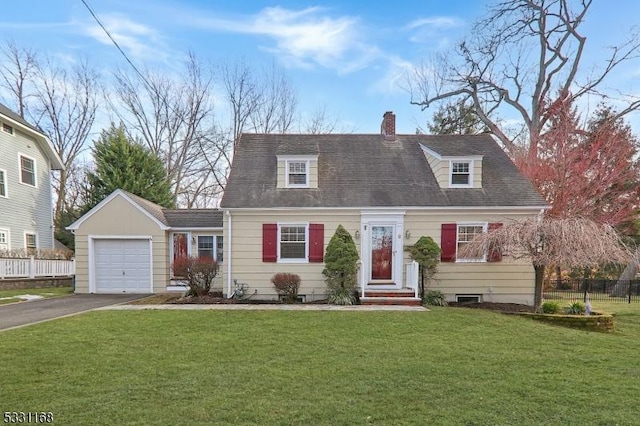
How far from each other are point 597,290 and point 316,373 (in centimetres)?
1700

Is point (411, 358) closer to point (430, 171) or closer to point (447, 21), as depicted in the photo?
point (430, 171)

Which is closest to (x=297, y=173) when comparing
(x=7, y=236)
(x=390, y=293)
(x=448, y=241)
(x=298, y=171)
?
(x=298, y=171)

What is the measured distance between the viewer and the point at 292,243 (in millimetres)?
10977

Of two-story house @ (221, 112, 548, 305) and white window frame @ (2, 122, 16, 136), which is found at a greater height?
white window frame @ (2, 122, 16, 136)

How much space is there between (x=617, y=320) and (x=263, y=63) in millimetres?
21325

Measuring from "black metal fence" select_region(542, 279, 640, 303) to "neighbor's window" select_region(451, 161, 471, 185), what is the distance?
254 inches

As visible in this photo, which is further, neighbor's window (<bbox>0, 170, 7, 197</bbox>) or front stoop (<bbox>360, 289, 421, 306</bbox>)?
neighbor's window (<bbox>0, 170, 7, 197</bbox>)

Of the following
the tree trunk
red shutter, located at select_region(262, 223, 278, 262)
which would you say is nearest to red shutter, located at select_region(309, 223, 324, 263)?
red shutter, located at select_region(262, 223, 278, 262)

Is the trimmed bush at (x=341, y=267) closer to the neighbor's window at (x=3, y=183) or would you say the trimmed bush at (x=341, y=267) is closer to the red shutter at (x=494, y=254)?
the red shutter at (x=494, y=254)

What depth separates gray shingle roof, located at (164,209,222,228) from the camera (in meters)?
12.6

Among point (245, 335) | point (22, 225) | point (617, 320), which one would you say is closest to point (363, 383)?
point (245, 335)

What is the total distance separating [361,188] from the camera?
11.4m

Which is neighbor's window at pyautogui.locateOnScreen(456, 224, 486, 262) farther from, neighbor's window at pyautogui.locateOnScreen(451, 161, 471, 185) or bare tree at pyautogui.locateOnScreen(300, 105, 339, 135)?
bare tree at pyautogui.locateOnScreen(300, 105, 339, 135)

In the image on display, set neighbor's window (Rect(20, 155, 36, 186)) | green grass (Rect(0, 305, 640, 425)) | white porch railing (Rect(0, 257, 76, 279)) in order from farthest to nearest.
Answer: neighbor's window (Rect(20, 155, 36, 186)), white porch railing (Rect(0, 257, 76, 279)), green grass (Rect(0, 305, 640, 425))
